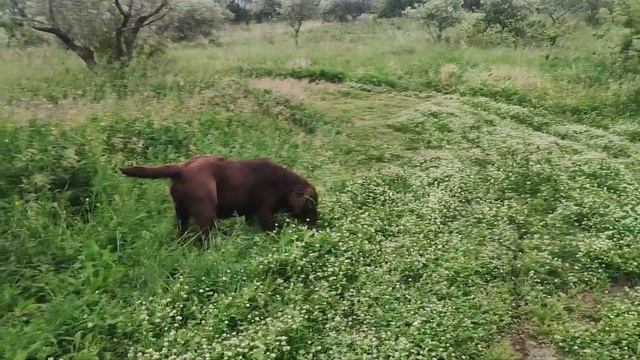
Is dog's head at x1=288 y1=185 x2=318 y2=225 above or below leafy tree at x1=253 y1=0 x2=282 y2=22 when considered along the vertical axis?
below

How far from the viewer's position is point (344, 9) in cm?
3816

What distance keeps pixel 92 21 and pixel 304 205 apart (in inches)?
421

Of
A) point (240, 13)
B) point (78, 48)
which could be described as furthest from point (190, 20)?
point (240, 13)

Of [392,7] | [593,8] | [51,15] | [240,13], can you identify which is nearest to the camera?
[51,15]

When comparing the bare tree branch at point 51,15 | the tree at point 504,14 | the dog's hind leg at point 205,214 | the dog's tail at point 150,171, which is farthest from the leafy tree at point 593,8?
the dog's tail at point 150,171

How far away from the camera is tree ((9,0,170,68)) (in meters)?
13.6

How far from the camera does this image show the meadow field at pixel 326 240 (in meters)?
4.18

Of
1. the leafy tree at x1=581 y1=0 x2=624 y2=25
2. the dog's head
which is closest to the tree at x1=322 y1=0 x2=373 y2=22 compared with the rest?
the leafy tree at x1=581 y1=0 x2=624 y2=25

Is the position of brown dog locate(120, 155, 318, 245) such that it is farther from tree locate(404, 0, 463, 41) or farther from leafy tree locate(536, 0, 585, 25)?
leafy tree locate(536, 0, 585, 25)

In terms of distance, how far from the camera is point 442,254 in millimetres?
5574

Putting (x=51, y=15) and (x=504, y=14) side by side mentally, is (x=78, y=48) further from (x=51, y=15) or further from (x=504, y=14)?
(x=504, y=14)

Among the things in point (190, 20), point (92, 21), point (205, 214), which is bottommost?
point (205, 214)

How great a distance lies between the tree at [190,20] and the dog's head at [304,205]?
39.9 ft

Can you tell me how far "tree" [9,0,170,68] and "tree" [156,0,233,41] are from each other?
6.41 ft
